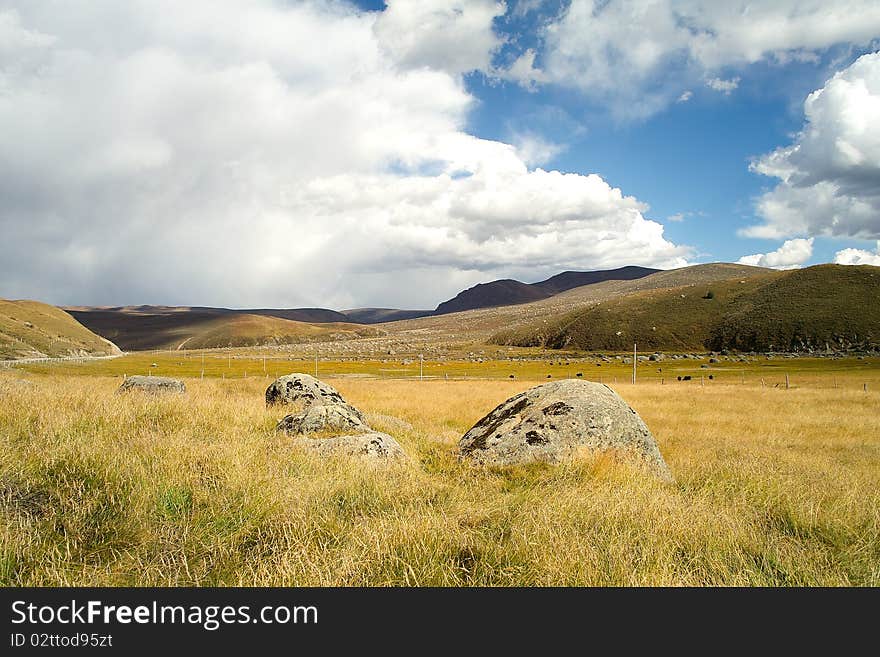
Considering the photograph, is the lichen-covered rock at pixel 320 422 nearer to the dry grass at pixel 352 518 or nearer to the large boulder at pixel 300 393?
the dry grass at pixel 352 518

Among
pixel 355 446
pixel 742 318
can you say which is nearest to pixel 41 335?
pixel 355 446

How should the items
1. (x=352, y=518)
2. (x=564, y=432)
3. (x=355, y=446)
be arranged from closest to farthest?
(x=352, y=518), (x=355, y=446), (x=564, y=432)

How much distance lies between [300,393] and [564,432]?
33.2 feet

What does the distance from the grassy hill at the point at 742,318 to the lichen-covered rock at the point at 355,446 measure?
135 metres

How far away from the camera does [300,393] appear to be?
624 inches

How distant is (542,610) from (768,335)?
145 m

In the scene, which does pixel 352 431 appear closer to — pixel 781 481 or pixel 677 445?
pixel 781 481

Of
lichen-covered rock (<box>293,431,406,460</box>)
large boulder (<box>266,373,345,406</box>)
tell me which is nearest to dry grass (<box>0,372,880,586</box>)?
lichen-covered rock (<box>293,431,406,460</box>)

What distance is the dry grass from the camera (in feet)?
12.1

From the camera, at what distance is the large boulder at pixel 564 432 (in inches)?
331

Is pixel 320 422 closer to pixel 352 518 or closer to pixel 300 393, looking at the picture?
pixel 352 518

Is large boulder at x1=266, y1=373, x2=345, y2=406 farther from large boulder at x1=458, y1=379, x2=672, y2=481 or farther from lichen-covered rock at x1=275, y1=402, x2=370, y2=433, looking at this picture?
large boulder at x1=458, y1=379, x2=672, y2=481

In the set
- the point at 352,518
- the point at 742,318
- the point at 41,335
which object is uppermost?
the point at 742,318

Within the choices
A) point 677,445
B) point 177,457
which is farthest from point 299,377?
point 677,445
